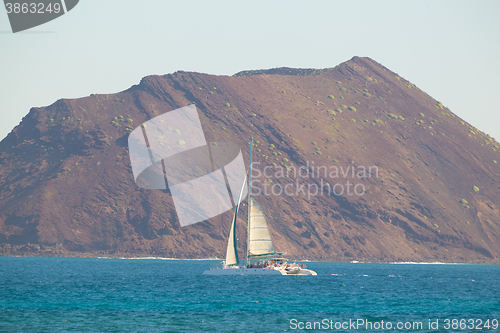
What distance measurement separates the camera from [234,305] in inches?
2066

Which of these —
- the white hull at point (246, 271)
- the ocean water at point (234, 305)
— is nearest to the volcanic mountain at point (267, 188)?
the white hull at point (246, 271)

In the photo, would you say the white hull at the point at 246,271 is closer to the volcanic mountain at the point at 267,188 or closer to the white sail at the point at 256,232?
the white sail at the point at 256,232

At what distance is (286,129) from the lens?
189 meters

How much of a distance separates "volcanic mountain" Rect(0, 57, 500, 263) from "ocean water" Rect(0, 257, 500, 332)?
71.8 meters

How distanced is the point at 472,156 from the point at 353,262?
67864 mm

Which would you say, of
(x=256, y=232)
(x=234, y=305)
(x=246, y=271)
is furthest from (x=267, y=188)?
(x=234, y=305)

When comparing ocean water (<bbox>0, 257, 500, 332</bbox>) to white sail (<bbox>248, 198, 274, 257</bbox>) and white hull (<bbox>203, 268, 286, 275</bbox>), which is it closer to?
white hull (<bbox>203, 268, 286, 275</bbox>)

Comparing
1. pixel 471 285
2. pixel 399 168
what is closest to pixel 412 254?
pixel 399 168

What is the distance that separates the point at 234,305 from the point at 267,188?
11436 cm

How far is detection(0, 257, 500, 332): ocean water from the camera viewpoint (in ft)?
135

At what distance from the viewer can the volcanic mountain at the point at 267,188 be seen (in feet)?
493

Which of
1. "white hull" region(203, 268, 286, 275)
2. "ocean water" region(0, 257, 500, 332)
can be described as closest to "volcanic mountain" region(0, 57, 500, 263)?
"white hull" region(203, 268, 286, 275)

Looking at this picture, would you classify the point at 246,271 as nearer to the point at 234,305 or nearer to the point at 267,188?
the point at 234,305

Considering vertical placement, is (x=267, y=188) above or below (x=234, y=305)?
above
